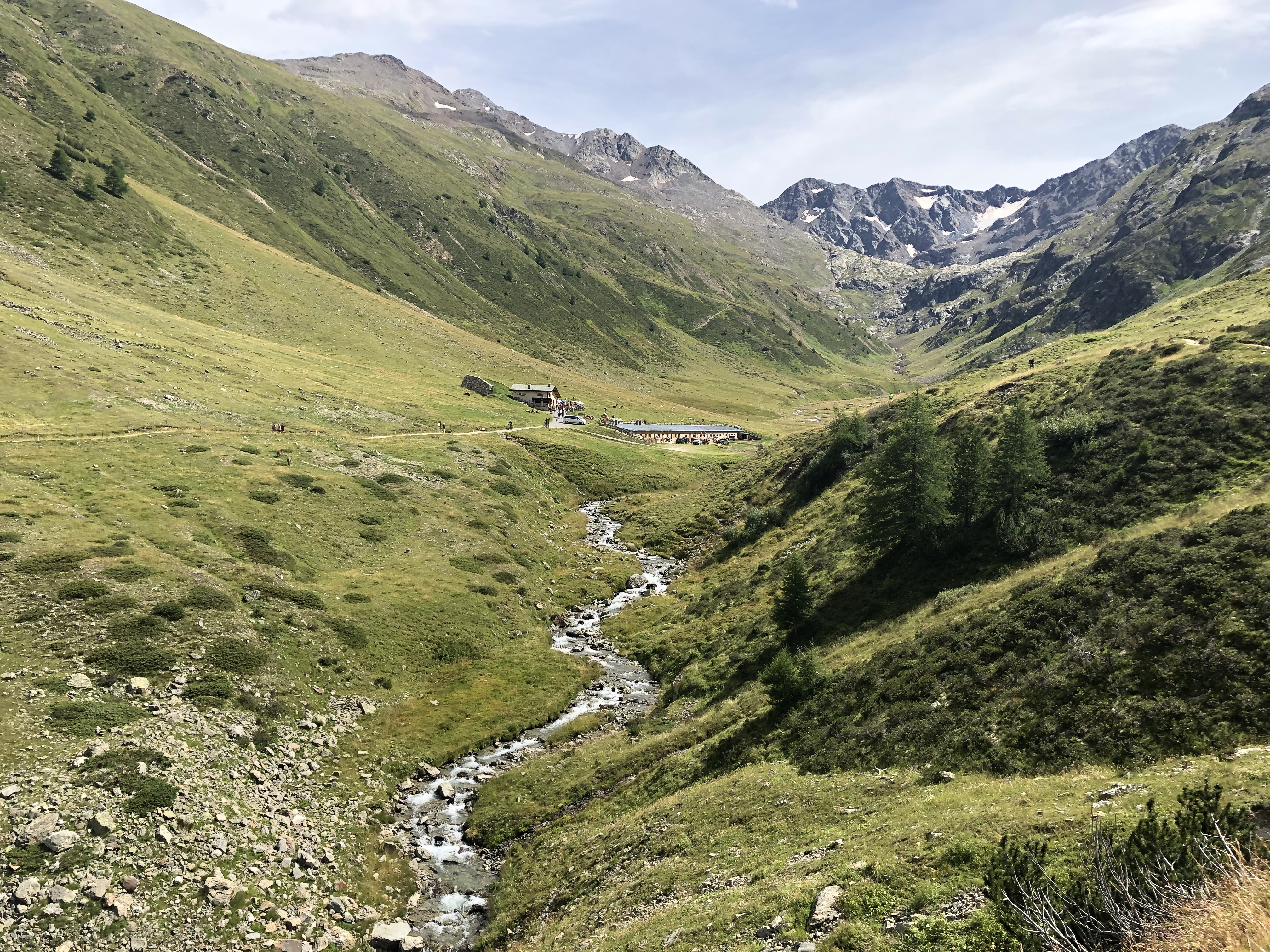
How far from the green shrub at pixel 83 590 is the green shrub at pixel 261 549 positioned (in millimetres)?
12143

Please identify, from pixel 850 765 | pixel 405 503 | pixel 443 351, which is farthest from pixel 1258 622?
pixel 443 351

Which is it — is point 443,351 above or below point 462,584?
above

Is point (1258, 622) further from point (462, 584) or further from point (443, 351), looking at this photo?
point (443, 351)

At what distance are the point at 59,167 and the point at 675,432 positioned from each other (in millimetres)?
166243

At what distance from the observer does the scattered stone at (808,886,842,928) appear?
16.2 m

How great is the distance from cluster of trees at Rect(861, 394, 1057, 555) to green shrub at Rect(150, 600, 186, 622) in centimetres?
5266

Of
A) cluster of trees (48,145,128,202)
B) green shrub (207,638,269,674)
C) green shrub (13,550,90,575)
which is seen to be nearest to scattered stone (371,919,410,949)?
green shrub (207,638,269,674)

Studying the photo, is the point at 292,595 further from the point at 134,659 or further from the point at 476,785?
the point at 476,785

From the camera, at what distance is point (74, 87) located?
196 m

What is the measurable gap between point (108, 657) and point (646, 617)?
45064 millimetres

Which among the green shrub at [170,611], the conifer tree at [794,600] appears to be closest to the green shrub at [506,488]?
the green shrub at [170,611]

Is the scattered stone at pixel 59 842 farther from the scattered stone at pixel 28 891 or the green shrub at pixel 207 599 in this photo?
the green shrub at pixel 207 599

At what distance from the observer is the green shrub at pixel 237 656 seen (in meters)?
39.4

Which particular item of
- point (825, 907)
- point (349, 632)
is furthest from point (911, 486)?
point (349, 632)
